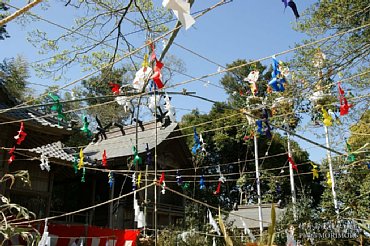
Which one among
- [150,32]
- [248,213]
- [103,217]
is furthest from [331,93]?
[248,213]

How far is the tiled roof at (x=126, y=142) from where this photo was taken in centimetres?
1270

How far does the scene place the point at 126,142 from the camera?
44.8 ft

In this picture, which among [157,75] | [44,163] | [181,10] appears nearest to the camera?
[181,10]

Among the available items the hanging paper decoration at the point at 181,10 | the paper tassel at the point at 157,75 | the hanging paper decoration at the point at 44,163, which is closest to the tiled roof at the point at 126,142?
the hanging paper decoration at the point at 44,163

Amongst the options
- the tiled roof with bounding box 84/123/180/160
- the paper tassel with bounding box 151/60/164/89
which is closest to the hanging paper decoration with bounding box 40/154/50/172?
the tiled roof with bounding box 84/123/180/160

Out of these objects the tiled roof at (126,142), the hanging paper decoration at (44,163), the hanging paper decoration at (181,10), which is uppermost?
the tiled roof at (126,142)

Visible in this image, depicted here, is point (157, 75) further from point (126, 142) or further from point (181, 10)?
point (126, 142)

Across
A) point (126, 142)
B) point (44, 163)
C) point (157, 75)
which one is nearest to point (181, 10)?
point (157, 75)

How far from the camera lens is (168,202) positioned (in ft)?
45.9

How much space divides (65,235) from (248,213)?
10079 mm

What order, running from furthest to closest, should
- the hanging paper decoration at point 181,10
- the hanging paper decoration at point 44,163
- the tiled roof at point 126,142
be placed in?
1. the tiled roof at point 126,142
2. the hanging paper decoration at point 44,163
3. the hanging paper decoration at point 181,10

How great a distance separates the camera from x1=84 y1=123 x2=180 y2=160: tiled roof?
12698 mm

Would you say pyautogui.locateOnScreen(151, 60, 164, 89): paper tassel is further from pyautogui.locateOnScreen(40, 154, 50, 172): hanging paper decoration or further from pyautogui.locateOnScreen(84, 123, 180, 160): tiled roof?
pyautogui.locateOnScreen(84, 123, 180, 160): tiled roof

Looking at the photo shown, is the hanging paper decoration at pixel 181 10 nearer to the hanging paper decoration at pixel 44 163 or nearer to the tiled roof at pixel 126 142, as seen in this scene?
the hanging paper decoration at pixel 44 163
